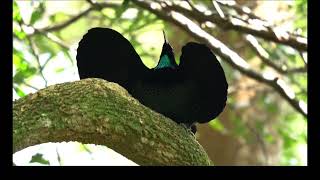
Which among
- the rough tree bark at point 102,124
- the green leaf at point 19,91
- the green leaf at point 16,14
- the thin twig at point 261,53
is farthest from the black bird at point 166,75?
the thin twig at point 261,53

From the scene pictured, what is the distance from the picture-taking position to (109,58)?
10.0 feet

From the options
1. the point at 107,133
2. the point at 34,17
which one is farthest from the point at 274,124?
the point at 107,133

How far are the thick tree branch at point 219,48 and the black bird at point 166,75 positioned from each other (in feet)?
5.85

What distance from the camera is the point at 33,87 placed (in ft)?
15.4

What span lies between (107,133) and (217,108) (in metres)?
0.64

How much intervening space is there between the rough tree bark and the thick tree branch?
2055mm

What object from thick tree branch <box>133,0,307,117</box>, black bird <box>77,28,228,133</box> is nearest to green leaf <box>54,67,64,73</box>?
thick tree branch <box>133,0,307,117</box>

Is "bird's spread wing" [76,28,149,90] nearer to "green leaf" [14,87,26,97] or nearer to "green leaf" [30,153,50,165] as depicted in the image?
"green leaf" [30,153,50,165]

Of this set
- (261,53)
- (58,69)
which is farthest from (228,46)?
(58,69)

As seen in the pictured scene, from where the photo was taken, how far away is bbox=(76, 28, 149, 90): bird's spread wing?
3.01 meters

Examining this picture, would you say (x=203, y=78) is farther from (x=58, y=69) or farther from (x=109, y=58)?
(x=58, y=69)

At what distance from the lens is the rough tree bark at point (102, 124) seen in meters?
2.52

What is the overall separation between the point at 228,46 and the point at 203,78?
391cm
